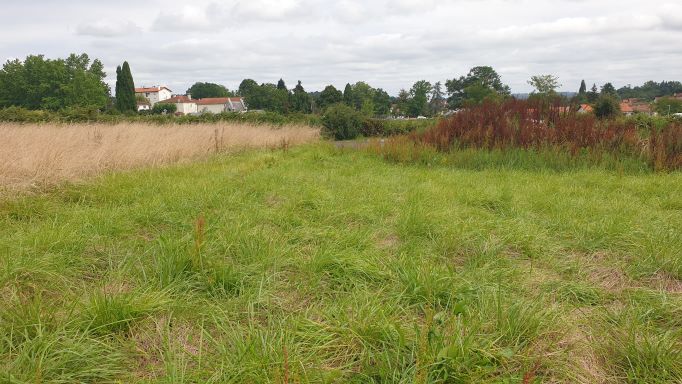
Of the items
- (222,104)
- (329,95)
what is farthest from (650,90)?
(222,104)

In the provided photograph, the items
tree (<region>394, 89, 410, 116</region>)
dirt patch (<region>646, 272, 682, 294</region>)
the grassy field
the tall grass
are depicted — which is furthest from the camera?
tree (<region>394, 89, 410, 116</region>)

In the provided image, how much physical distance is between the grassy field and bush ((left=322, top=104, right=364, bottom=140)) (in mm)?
12486

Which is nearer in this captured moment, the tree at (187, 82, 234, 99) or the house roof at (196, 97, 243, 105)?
the house roof at (196, 97, 243, 105)

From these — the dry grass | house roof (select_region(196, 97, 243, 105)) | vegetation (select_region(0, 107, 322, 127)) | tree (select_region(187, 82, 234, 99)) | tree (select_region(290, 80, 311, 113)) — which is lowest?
the dry grass

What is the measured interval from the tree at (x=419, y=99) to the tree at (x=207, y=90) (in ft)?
182

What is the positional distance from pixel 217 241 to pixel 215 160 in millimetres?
5718

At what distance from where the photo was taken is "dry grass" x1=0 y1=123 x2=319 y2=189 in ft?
16.6

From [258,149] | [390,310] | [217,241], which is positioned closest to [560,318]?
[390,310]

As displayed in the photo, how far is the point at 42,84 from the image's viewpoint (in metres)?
51.1

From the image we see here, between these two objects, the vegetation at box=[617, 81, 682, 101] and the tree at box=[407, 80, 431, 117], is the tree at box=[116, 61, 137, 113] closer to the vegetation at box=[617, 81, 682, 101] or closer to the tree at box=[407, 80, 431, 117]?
the tree at box=[407, 80, 431, 117]

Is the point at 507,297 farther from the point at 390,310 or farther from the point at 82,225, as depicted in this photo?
the point at 82,225

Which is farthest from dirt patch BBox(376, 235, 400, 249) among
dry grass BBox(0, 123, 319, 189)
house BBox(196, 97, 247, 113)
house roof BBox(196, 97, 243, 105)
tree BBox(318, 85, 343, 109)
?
house roof BBox(196, 97, 243, 105)

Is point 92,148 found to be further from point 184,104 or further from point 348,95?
point 184,104

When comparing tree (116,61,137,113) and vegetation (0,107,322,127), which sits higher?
tree (116,61,137,113)
